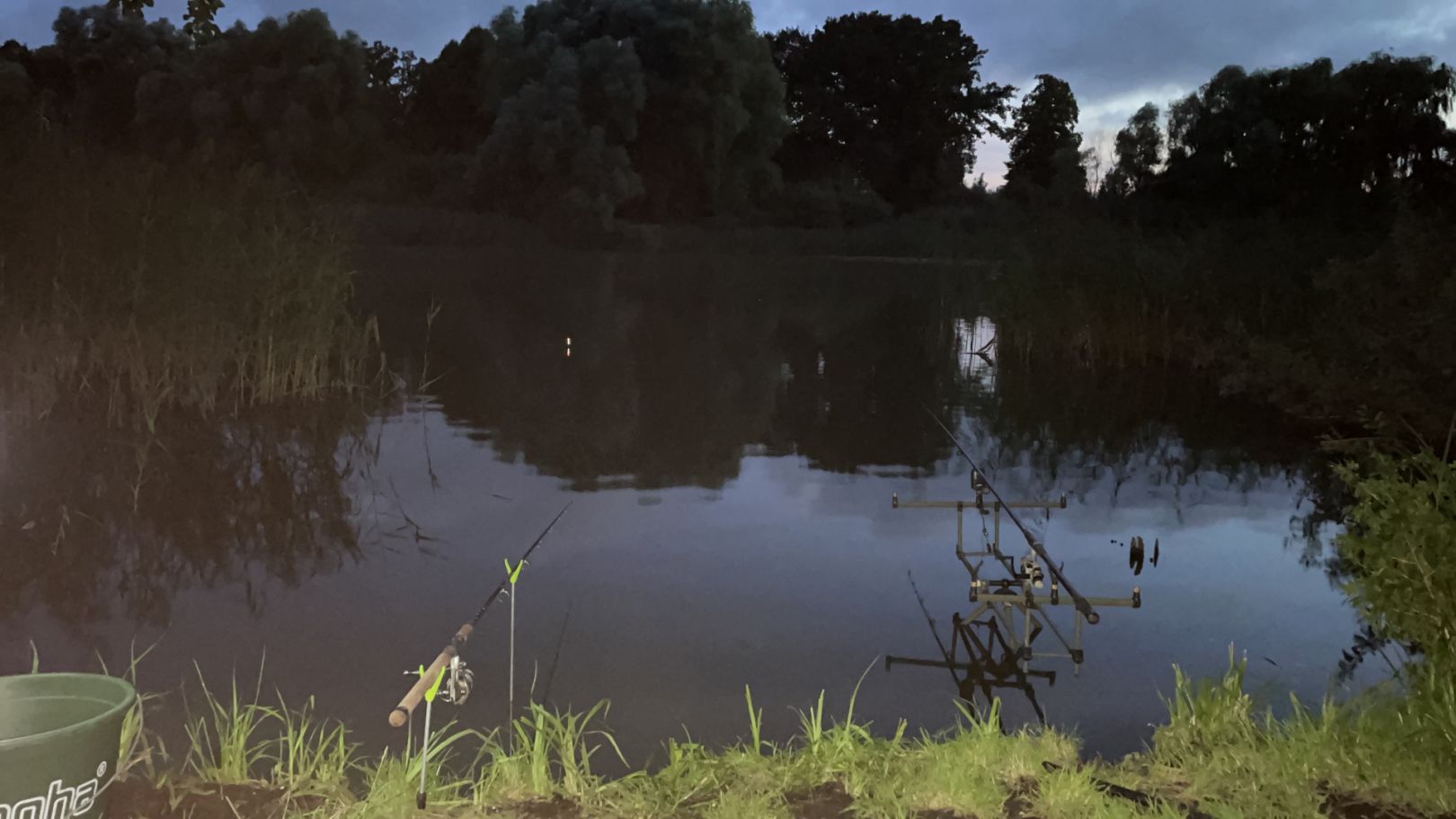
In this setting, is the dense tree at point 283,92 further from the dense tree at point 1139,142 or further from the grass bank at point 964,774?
the grass bank at point 964,774

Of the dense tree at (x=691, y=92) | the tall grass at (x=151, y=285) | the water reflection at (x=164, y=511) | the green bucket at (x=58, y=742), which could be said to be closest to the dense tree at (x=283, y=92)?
the dense tree at (x=691, y=92)

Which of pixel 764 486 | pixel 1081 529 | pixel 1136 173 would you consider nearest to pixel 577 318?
pixel 764 486

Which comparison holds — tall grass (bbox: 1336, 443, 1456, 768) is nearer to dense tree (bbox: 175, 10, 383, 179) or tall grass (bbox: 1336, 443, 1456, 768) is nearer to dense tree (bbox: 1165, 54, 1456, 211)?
dense tree (bbox: 1165, 54, 1456, 211)

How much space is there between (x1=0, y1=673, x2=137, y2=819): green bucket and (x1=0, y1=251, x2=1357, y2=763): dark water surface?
52.8 inches

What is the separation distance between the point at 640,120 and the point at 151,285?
43.9 meters

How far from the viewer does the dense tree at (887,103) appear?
212ft

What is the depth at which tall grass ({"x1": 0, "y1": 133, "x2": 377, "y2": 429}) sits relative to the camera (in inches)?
358

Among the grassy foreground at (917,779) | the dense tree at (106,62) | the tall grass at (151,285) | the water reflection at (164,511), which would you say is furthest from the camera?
the dense tree at (106,62)

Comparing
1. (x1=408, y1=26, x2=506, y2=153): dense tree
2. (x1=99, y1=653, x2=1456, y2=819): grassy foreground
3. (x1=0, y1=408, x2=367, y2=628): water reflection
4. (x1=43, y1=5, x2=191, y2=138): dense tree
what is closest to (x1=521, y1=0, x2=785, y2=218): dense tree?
(x1=408, y1=26, x2=506, y2=153): dense tree

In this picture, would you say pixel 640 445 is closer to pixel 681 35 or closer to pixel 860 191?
pixel 681 35

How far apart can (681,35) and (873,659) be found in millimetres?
48455

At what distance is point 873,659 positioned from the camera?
5.13 m

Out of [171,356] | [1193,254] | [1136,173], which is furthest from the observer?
[1136,173]

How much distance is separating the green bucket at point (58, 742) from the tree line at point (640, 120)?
2268cm
